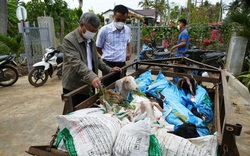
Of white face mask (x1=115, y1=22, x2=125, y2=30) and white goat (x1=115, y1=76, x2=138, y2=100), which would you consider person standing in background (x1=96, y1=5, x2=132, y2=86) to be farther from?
white goat (x1=115, y1=76, x2=138, y2=100)

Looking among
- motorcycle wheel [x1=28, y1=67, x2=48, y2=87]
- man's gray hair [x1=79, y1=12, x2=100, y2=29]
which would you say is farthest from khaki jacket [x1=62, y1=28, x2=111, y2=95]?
motorcycle wheel [x1=28, y1=67, x2=48, y2=87]

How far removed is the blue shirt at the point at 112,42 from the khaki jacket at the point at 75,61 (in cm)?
86

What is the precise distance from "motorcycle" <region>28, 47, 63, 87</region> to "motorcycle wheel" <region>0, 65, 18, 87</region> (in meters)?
0.46

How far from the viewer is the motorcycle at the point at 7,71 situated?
485 cm

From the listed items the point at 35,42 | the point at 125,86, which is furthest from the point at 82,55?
the point at 35,42

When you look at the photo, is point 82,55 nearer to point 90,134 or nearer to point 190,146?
point 90,134

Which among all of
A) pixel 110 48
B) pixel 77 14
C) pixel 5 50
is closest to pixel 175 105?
pixel 110 48

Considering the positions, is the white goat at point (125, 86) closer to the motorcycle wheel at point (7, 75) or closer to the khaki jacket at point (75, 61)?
the khaki jacket at point (75, 61)

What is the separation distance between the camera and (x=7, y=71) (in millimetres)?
4938

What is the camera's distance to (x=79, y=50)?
188 cm

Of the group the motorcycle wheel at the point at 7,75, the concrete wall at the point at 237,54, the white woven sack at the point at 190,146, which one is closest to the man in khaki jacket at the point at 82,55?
the white woven sack at the point at 190,146

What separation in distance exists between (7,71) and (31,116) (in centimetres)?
234

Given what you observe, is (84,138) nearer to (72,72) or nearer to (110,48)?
(72,72)

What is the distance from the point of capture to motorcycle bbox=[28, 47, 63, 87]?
4.90m
